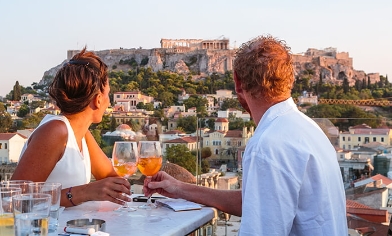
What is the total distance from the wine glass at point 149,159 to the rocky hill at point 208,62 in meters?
50.4

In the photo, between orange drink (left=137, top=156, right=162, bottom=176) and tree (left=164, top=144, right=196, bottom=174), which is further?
tree (left=164, top=144, right=196, bottom=174)

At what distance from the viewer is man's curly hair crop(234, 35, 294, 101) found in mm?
912

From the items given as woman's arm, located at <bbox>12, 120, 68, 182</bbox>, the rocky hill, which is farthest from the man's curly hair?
the rocky hill

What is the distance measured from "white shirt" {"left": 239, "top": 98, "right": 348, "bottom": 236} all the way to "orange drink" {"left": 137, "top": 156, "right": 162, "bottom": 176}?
0.42 m

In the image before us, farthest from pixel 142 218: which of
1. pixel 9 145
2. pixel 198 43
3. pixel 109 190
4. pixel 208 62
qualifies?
pixel 198 43

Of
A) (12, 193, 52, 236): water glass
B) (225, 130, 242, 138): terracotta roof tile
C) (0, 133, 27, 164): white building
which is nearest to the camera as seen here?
(12, 193, 52, 236): water glass

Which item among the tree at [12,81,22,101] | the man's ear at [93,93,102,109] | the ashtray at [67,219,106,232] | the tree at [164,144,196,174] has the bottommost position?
the tree at [164,144,196,174]

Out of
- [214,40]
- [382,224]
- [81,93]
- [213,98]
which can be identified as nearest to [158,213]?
[81,93]

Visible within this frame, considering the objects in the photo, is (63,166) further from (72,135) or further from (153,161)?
(153,161)

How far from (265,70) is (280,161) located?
0.19m

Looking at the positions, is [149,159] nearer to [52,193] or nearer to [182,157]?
[52,193]

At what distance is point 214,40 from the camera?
61031 millimetres

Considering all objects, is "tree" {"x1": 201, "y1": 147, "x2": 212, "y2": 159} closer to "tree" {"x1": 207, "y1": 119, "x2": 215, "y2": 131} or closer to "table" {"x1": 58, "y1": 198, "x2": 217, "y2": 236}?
"tree" {"x1": 207, "y1": 119, "x2": 215, "y2": 131}

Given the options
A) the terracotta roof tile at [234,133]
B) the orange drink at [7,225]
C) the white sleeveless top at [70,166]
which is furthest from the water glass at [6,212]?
the terracotta roof tile at [234,133]
